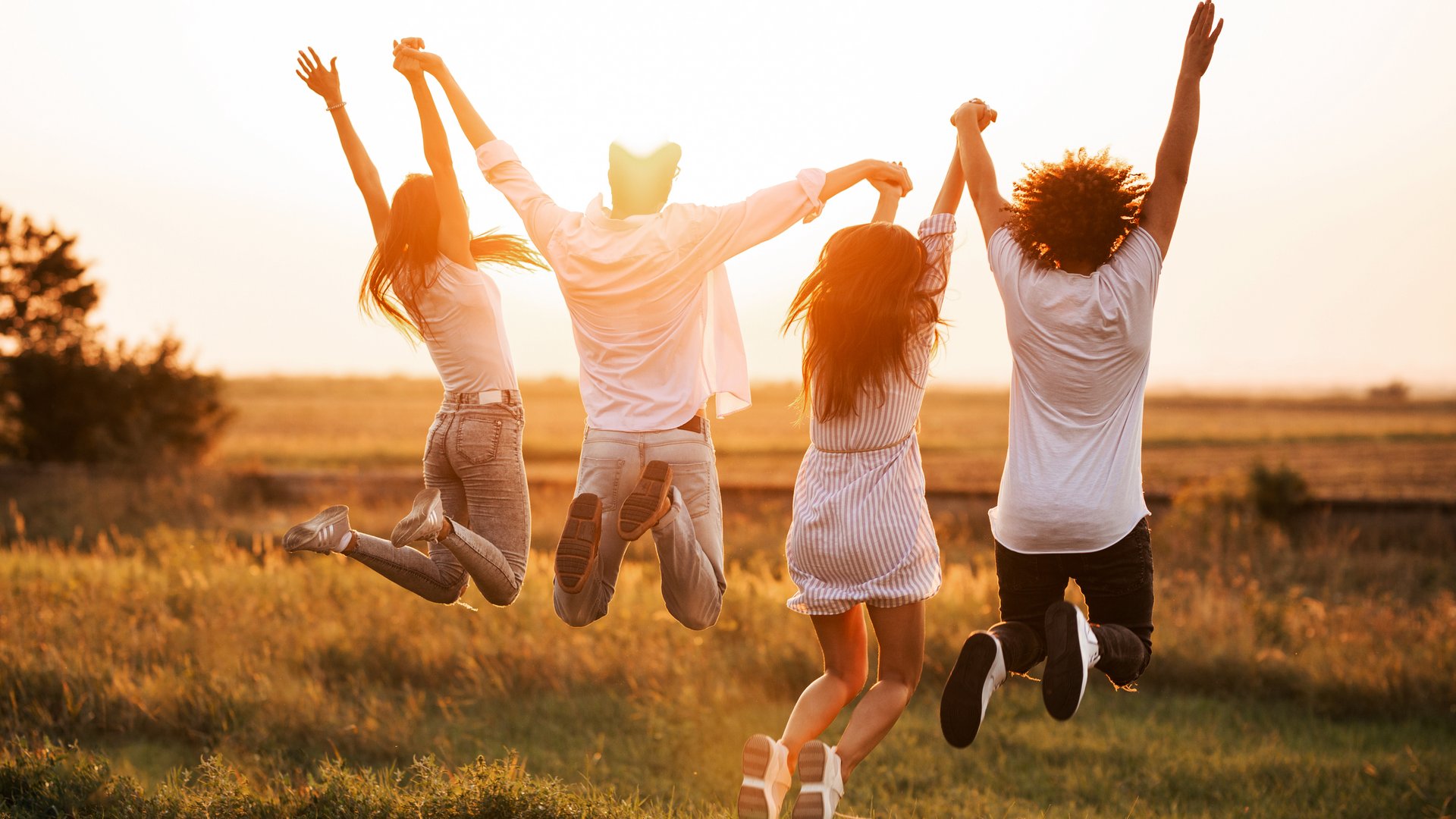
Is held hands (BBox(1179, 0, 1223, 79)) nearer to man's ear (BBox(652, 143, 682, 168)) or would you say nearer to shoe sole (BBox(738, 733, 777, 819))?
man's ear (BBox(652, 143, 682, 168))

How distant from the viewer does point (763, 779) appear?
5.14 metres

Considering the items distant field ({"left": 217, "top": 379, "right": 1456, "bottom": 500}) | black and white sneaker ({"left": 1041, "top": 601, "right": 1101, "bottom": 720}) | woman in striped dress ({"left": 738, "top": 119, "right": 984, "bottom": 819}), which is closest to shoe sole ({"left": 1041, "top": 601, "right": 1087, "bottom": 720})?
black and white sneaker ({"left": 1041, "top": 601, "right": 1101, "bottom": 720})

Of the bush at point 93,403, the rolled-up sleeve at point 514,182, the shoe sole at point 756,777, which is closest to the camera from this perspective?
the shoe sole at point 756,777

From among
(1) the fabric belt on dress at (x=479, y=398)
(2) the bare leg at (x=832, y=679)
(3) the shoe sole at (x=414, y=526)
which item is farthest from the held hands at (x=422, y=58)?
(2) the bare leg at (x=832, y=679)

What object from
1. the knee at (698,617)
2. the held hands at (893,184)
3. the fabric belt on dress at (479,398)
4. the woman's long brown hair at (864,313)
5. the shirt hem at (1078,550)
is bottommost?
the knee at (698,617)

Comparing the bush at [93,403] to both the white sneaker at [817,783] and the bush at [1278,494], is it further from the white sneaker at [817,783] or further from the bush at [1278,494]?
the white sneaker at [817,783]

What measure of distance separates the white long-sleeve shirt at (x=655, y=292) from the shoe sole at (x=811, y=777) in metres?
1.79

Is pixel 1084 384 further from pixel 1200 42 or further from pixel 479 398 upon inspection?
pixel 479 398

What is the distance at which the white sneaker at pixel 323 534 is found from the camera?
5430 millimetres

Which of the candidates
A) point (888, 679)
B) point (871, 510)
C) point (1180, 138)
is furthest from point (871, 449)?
point (1180, 138)

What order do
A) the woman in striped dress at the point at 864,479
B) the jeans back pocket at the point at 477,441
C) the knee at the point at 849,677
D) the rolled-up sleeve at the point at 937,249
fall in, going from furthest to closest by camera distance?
1. the jeans back pocket at the point at 477,441
2. the knee at the point at 849,677
3. the rolled-up sleeve at the point at 937,249
4. the woman in striped dress at the point at 864,479

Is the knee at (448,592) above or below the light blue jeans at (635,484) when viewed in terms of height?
below

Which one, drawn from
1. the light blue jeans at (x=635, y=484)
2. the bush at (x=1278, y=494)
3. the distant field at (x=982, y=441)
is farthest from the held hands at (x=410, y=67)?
the bush at (x=1278, y=494)

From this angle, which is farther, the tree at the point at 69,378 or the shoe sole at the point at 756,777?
the tree at the point at 69,378
